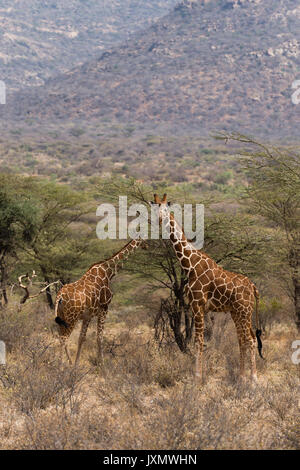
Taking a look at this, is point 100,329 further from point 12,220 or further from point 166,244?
point 12,220

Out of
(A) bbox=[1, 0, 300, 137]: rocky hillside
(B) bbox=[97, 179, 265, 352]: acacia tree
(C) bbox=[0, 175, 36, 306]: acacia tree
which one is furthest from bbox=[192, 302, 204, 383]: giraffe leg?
(A) bbox=[1, 0, 300, 137]: rocky hillside

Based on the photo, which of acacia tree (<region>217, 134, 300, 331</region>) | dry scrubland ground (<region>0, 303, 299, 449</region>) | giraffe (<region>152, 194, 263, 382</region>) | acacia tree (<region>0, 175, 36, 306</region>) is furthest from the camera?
acacia tree (<region>0, 175, 36, 306</region>)

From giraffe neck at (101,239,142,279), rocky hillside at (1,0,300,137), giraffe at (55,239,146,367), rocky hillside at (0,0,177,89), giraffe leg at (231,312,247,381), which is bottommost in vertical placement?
giraffe leg at (231,312,247,381)

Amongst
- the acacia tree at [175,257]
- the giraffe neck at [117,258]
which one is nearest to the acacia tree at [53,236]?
the acacia tree at [175,257]

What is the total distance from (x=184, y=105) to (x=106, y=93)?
15.8 meters

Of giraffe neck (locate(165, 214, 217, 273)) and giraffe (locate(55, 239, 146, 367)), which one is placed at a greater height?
giraffe neck (locate(165, 214, 217, 273))

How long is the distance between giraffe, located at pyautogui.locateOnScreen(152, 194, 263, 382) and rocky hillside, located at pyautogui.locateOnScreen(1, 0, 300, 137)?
67663mm

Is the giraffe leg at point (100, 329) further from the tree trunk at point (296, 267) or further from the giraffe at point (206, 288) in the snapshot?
the tree trunk at point (296, 267)

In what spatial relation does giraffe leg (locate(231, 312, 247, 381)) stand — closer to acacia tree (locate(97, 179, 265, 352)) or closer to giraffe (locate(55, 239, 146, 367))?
acacia tree (locate(97, 179, 265, 352))

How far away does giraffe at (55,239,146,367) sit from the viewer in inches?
316

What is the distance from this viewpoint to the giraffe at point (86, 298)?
8.04 meters

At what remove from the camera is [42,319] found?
41.5 ft

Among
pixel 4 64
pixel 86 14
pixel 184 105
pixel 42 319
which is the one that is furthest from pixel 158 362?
pixel 86 14

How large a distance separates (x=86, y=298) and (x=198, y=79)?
82.8 meters
